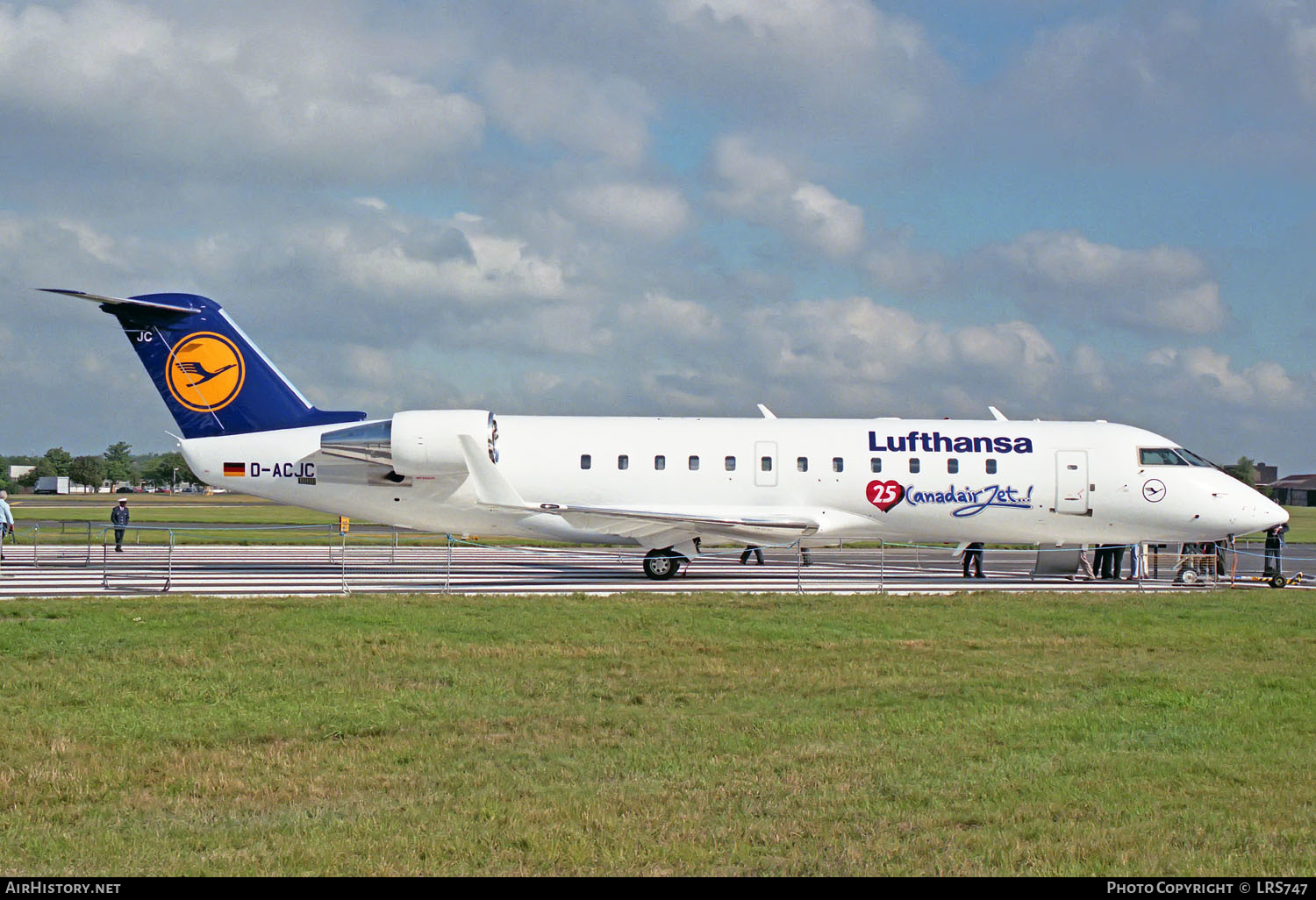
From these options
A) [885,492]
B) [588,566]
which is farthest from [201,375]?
[885,492]

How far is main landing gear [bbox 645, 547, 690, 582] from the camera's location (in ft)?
87.1

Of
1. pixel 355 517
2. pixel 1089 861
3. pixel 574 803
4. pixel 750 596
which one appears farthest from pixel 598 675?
pixel 355 517

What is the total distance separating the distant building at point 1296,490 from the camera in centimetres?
14988

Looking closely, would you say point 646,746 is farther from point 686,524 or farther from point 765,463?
point 765,463

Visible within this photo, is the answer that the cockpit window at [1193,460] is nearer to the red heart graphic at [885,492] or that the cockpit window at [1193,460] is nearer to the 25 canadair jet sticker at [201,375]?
the red heart graphic at [885,492]

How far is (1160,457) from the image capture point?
2691 centimetres

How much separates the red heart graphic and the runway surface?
65.3 inches

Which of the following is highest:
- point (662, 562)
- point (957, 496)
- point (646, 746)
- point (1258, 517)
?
point (957, 496)

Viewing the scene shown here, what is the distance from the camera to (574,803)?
739cm

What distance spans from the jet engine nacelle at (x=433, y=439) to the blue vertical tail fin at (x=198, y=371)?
3.23 meters

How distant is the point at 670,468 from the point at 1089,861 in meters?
20.1

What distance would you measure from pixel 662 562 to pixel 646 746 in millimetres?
17378

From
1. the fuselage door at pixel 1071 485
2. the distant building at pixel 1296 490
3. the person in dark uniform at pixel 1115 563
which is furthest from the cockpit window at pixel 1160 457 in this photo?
the distant building at pixel 1296 490

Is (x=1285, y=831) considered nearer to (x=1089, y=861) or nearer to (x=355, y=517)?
(x=1089, y=861)
